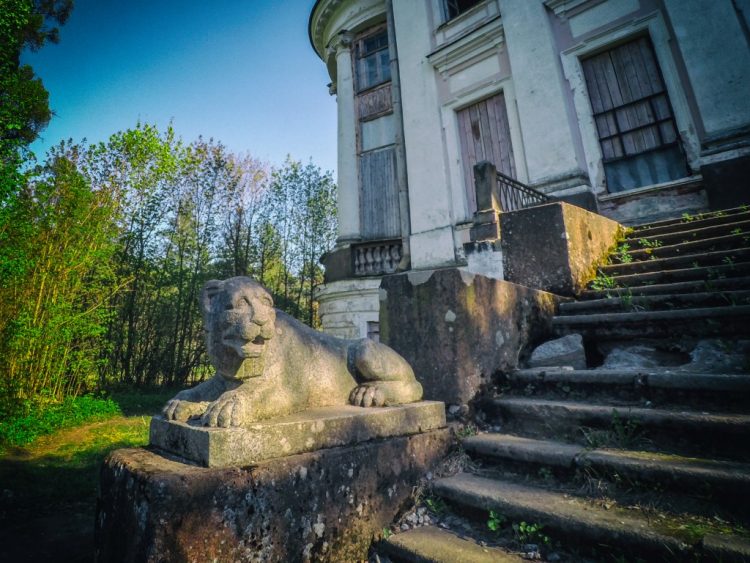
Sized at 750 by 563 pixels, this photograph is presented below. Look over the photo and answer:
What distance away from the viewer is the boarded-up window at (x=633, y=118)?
6.89 meters

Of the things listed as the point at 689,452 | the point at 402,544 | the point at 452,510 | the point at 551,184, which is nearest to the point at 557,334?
the point at 689,452

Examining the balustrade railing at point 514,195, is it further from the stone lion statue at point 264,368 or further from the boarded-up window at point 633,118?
the stone lion statue at point 264,368

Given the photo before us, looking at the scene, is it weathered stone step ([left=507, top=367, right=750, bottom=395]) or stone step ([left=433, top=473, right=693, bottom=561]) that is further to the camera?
weathered stone step ([left=507, top=367, right=750, bottom=395])

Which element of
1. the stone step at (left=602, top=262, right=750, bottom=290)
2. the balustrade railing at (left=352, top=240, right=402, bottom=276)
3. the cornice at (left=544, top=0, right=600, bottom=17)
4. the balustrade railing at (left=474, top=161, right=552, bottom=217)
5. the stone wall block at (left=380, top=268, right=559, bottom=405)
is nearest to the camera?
the stone wall block at (left=380, top=268, right=559, bottom=405)

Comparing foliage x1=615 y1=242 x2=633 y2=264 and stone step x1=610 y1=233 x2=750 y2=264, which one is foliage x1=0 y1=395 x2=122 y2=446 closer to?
foliage x1=615 y1=242 x2=633 y2=264

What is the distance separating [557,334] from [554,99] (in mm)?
6639

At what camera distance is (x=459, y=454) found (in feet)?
7.39

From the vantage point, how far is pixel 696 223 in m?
4.74

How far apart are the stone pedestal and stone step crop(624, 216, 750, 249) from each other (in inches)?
174

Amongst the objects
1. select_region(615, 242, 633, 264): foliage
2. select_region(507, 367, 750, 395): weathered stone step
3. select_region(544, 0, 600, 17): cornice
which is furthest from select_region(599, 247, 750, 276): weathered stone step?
Result: select_region(544, 0, 600, 17): cornice

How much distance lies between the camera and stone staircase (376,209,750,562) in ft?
4.58

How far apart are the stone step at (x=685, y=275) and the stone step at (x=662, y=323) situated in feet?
2.29

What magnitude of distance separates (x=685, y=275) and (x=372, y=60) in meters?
11.2

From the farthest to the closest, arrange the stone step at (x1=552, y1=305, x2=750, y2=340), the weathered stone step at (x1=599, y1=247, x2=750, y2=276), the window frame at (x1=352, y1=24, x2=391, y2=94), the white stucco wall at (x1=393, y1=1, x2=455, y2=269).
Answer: the window frame at (x1=352, y1=24, x2=391, y2=94)
the white stucco wall at (x1=393, y1=1, x2=455, y2=269)
the weathered stone step at (x1=599, y1=247, x2=750, y2=276)
the stone step at (x1=552, y1=305, x2=750, y2=340)
